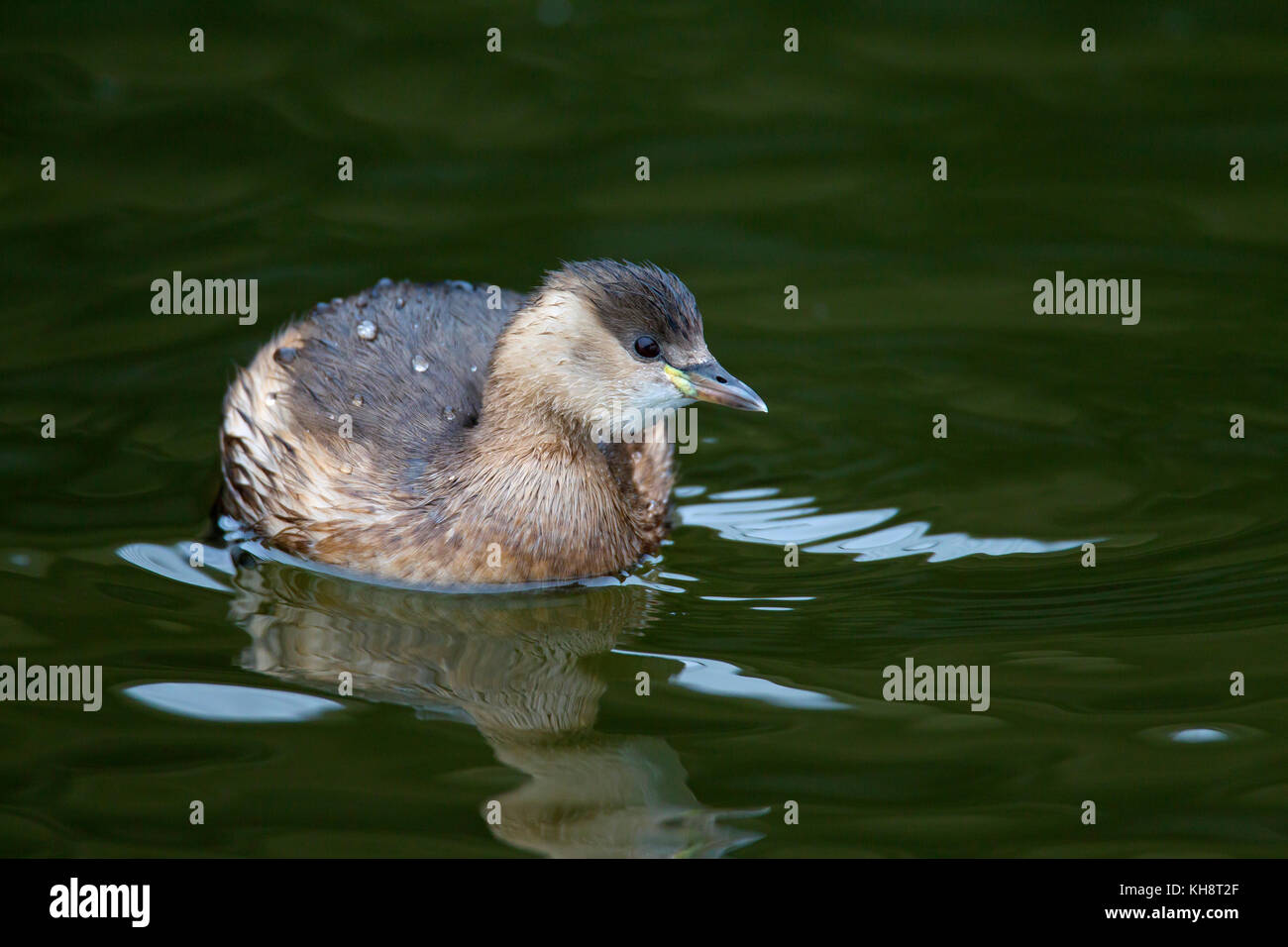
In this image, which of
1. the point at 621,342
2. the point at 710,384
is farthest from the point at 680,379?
the point at 621,342

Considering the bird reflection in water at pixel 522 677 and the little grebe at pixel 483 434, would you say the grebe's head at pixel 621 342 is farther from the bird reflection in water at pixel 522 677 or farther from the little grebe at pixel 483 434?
the bird reflection in water at pixel 522 677

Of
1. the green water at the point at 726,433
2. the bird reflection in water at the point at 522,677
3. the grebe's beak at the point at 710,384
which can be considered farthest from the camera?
the grebe's beak at the point at 710,384

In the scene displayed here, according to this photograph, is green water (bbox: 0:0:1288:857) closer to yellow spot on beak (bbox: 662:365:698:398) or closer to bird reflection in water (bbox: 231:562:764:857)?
bird reflection in water (bbox: 231:562:764:857)

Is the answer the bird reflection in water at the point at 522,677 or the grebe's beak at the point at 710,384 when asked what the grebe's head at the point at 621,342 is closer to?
the grebe's beak at the point at 710,384

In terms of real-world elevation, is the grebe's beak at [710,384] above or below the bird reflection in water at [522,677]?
above

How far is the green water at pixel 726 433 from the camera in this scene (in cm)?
613

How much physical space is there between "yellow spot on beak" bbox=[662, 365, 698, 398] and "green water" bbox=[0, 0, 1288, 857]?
823 mm

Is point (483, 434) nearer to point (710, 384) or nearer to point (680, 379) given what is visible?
point (680, 379)

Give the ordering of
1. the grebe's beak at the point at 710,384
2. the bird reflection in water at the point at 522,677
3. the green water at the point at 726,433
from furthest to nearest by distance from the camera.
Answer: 1. the grebe's beak at the point at 710,384
2. the green water at the point at 726,433
3. the bird reflection in water at the point at 522,677

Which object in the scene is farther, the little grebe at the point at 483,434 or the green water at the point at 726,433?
the little grebe at the point at 483,434

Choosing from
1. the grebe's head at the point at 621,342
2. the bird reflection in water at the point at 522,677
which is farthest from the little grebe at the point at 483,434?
the bird reflection in water at the point at 522,677

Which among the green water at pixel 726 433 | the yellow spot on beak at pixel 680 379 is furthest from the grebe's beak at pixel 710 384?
the green water at pixel 726 433

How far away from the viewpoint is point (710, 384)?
7367mm

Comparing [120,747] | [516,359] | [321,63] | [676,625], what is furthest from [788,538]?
[321,63]
